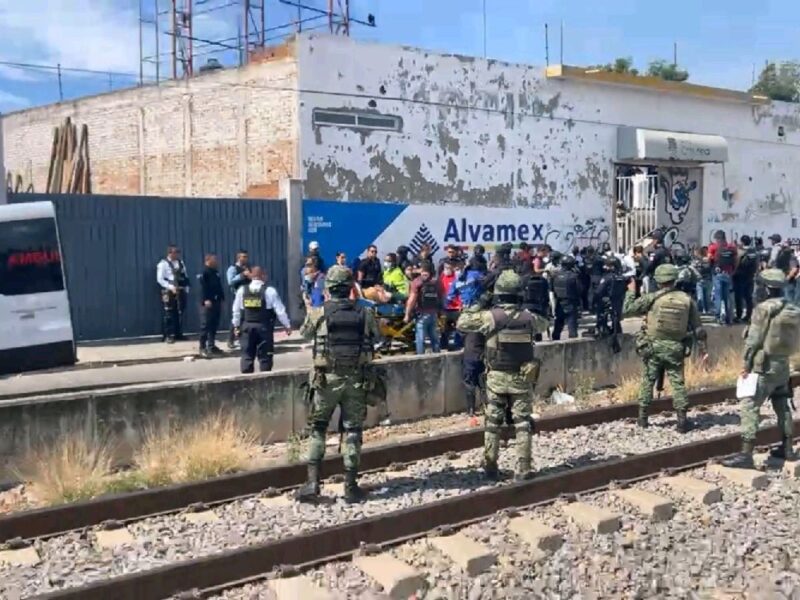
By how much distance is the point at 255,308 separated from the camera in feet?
39.7

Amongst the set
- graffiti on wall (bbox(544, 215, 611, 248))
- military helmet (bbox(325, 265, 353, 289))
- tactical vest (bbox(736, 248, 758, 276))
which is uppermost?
graffiti on wall (bbox(544, 215, 611, 248))

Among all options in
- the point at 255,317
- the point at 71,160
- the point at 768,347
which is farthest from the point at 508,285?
the point at 71,160

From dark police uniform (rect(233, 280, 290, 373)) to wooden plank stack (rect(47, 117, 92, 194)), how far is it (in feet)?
52.5

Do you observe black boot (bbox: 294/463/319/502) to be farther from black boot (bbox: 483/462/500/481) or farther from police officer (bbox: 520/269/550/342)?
police officer (bbox: 520/269/550/342)

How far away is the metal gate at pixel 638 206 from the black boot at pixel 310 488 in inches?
829

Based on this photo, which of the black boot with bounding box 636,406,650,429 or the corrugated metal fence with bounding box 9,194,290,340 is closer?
the black boot with bounding box 636,406,650,429

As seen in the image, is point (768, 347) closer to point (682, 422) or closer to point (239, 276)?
point (682, 422)

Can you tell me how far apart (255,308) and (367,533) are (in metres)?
5.77

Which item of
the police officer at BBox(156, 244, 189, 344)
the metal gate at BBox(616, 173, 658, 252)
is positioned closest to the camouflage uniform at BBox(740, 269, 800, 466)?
the police officer at BBox(156, 244, 189, 344)

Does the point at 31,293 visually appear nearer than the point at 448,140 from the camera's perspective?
Yes

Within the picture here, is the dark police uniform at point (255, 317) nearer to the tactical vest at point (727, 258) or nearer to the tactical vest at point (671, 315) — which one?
the tactical vest at point (671, 315)

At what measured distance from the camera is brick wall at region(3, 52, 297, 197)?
825 inches

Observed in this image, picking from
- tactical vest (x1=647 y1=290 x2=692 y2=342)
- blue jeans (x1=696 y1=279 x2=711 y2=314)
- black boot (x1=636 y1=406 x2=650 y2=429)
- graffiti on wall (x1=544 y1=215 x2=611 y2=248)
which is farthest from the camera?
graffiti on wall (x1=544 y1=215 x2=611 y2=248)

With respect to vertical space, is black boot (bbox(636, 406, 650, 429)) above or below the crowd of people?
below
